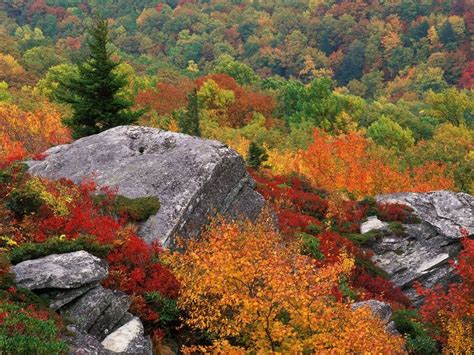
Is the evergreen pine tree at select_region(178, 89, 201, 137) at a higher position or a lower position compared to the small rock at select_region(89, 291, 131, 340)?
lower

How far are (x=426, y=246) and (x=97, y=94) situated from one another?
73.9 feet

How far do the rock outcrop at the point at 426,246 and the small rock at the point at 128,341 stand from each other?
20544 mm

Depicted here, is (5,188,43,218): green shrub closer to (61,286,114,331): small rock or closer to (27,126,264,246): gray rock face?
(27,126,264,246): gray rock face

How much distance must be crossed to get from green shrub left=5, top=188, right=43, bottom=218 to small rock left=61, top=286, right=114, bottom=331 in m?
5.04

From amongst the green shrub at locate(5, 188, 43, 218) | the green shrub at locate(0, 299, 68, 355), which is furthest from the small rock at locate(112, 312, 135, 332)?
the green shrub at locate(5, 188, 43, 218)

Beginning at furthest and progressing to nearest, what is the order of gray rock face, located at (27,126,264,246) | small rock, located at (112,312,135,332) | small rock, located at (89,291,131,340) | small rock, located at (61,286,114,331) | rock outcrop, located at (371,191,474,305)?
rock outcrop, located at (371,191,474,305), gray rock face, located at (27,126,264,246), small rock, located at (112,312,135,332), small rock, located at (89,291,131,340), small rock, located at (61,286,114,331)

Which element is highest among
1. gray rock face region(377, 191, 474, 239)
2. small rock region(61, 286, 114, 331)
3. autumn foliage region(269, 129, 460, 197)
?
small rock region(61, 286, 114, 331)

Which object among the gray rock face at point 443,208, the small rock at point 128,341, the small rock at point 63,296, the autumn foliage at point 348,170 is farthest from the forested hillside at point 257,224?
the small rock at point 128,341

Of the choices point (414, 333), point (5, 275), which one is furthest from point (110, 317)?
point (414, 333)

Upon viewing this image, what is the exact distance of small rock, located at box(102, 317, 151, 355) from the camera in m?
13.8

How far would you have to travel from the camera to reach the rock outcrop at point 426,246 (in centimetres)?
3153

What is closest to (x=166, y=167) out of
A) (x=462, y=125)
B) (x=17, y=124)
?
(x=17, y=124)

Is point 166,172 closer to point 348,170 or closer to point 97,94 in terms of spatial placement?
point 97,94

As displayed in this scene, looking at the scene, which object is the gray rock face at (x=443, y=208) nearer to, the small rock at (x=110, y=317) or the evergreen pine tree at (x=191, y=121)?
the evergreen pine tree at (x=191, y=121)
